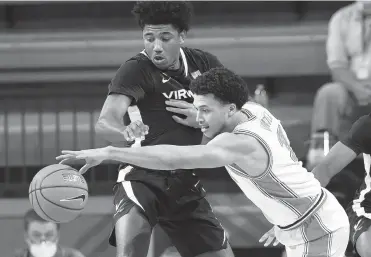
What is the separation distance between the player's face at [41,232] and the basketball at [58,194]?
1922 mm

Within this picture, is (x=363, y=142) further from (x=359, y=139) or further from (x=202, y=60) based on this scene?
(x=202, y=60)

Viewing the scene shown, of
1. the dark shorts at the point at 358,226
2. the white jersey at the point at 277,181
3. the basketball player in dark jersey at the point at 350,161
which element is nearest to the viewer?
the white jersey at the point at 277,181

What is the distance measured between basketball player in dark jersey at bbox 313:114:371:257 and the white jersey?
2.06 feet

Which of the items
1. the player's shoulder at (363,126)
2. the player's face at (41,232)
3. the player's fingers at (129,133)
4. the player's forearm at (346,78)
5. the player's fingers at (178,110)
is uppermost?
the player's fingers at (129,133)

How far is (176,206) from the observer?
14.6ft

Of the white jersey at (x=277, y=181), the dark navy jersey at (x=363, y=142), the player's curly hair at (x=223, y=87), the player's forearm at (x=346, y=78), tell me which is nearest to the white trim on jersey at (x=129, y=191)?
the white jersey at (x=277, y=181)

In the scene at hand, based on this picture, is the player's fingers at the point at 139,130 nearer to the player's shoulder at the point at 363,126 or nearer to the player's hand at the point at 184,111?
the player's hand at the point at 184,111

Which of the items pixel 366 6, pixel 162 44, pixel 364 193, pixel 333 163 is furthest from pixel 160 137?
pixel 366 6

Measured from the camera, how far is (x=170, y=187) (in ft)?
14.5

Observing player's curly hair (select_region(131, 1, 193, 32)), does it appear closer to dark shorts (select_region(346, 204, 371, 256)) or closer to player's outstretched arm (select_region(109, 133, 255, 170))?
player's outstretched arm (select_region(109, 133, 255, 170))

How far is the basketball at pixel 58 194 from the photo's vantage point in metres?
4.16

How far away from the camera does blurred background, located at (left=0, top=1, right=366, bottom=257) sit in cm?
703

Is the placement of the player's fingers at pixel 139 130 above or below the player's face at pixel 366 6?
below

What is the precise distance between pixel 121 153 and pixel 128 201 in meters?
0.93
